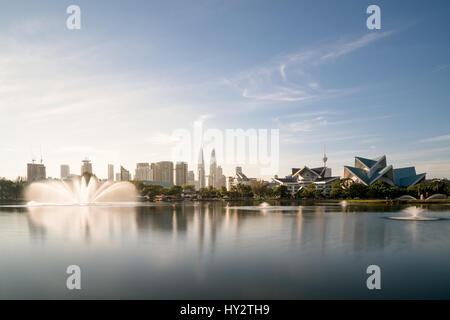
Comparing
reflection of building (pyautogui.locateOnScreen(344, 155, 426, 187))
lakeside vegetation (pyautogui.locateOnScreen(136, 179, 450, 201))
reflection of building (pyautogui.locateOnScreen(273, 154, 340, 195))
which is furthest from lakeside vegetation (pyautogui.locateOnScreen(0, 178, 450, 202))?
reflection of building (pyautogui.locateOnScreen(273, 154, 340, 195))

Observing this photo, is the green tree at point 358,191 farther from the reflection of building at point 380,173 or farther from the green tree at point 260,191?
the green tree at point 260,191

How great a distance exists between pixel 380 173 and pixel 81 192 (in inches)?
4451

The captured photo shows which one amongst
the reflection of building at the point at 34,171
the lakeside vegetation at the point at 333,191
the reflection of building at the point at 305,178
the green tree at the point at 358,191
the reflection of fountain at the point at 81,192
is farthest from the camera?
the reflection of building at the point at 34,171

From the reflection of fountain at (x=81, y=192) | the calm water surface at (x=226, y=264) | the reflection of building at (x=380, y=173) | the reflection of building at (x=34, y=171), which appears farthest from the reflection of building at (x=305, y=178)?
the reflection of building at (x=34, y=171)

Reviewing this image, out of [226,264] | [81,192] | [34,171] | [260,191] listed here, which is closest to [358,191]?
[260,191]

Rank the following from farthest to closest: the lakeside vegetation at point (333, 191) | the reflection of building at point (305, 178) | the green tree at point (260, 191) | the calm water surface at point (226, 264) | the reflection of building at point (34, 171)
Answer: the reflection of building at point (34, 171) → the reflection of building at point (305, 178) → the green tree at point (260, 191) → the lakeside vegetation at point (333, 191) → the calm water surface at point (226, 264)

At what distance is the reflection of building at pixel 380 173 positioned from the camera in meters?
123

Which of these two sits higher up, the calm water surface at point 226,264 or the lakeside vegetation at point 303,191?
the calm water surface at point 226,264

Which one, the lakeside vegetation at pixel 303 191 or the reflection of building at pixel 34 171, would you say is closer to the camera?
the lakeside vegetation at pixel 303 191

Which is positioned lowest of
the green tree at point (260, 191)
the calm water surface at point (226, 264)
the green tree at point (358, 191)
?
the green tree at point (260, 191)

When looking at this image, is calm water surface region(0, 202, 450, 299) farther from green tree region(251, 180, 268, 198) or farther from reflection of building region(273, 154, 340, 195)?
reflection of building region(273, 154, 340, 195)

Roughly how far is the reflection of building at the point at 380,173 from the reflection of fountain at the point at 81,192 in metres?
91.4
